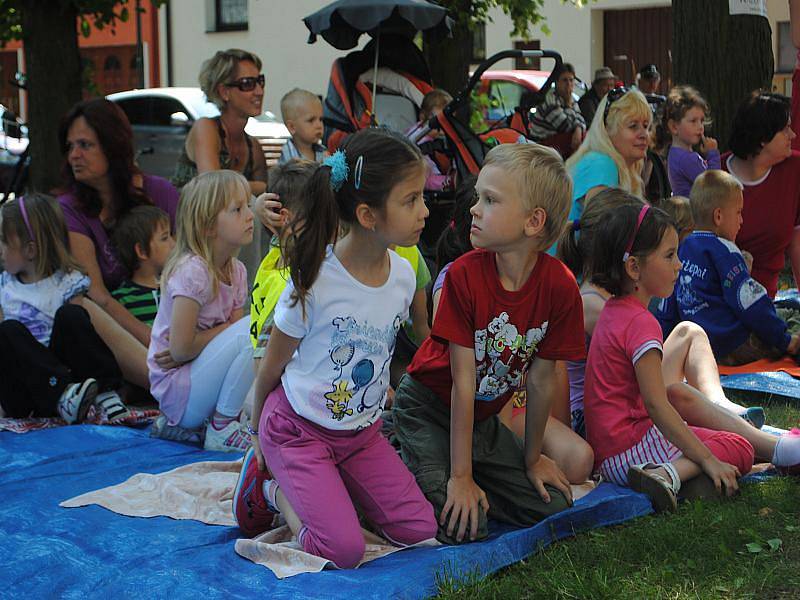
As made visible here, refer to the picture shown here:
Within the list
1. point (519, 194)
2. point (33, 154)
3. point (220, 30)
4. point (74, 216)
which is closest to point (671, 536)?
point (519, 194)

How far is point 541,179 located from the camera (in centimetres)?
343

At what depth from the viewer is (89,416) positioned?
5117 millimetres

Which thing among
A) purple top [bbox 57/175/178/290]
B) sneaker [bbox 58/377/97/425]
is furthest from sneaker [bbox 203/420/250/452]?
purple top [bbox 57/175/178/290]

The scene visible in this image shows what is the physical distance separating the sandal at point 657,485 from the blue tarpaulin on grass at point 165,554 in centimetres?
5

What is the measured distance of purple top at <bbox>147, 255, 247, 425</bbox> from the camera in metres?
4.66

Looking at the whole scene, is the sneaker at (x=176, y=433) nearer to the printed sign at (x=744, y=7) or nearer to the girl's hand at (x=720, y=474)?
the girl's hand at (x=720, y=474)

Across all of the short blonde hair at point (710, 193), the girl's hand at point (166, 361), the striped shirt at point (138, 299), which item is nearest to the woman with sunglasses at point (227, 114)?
the striped shirt at point (138, 299)

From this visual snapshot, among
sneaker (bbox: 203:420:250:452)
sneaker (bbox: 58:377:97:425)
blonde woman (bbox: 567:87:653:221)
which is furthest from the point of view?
blonde woman (bbox: 567:87:653:221)

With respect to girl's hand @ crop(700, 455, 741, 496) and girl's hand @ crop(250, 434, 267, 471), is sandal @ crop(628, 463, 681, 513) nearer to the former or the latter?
girl's hand @ crop(700, 455, 741, 496)

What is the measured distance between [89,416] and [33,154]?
15.7 ft

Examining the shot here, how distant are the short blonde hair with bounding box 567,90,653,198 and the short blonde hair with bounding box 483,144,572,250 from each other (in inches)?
102

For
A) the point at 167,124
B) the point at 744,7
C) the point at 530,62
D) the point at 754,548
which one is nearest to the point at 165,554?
the point at 754,548

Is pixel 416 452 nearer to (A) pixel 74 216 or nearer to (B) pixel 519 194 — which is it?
(B) pixel 519 194

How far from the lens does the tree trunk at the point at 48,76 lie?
9.05 m
